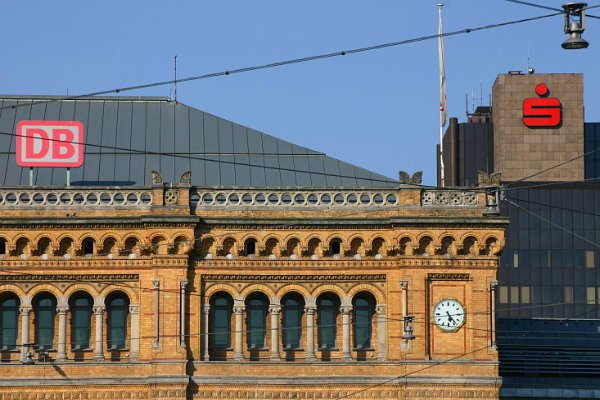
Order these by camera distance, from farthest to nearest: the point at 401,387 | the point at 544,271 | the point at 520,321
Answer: the point at 544,271
the point at 520,321
the point at 401,387

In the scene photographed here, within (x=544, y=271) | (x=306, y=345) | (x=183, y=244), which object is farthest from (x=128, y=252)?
(x=544, y=271)

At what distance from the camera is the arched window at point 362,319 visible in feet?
246

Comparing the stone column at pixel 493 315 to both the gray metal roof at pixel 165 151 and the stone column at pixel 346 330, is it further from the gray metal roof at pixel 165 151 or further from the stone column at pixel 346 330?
the gray metal roof at pixel 165 151

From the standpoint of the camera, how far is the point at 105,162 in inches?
3137

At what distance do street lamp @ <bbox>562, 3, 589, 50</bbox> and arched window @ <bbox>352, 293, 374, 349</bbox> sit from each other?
22.3 metres

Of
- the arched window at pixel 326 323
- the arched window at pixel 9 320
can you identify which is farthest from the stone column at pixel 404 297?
the arched window at pixel 9 320

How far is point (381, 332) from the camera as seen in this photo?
74.8m

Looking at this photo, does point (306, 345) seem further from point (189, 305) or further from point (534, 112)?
point (534, 112)

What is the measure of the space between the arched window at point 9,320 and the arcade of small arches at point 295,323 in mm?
8027

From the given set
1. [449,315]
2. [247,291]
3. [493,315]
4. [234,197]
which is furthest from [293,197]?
[493,315]

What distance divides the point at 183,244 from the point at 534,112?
82.2 m

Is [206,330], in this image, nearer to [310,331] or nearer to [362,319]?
[310,331]

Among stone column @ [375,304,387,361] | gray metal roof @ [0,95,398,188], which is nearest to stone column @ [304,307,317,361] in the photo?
stone column @ [375,304,387,361]

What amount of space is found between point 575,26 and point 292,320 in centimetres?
2489
